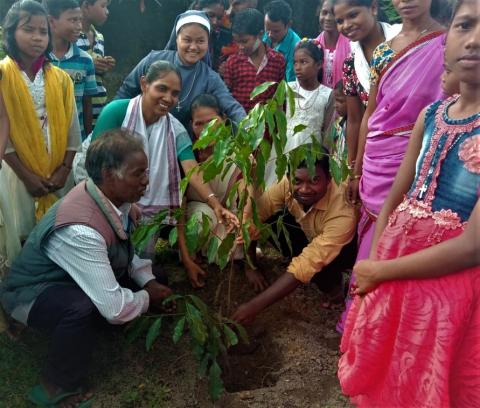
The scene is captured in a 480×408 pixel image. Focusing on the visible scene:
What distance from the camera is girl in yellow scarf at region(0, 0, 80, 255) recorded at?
103 inches

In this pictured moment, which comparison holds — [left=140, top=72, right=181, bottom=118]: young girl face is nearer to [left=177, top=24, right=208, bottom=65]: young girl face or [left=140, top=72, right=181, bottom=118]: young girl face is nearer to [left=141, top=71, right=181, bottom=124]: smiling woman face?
[left=141, top=71, right=181, bottom=124]: smiling woman face

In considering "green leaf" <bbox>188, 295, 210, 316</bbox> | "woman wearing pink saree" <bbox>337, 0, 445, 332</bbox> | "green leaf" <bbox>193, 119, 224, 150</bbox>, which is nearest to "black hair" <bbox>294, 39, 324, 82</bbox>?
"woman wearing pink saree" <bbox>337, 0, 445, 332</bbox>

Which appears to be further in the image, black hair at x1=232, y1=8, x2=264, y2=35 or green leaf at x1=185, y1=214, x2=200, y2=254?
black hair at x1=232, y1=8, x2=264, y2=35

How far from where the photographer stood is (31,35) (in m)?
2.60

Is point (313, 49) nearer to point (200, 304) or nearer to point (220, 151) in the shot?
point (220, 151)

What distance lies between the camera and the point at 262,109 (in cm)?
175

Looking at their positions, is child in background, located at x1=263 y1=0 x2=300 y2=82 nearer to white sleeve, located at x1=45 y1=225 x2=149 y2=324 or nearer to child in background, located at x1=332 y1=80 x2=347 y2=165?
child in background, located at x1=332 y1=80 x2=347 y2=165

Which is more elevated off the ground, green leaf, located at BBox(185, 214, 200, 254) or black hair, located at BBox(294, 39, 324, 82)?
black hair, located at BBox(294, 39, 324, 82)

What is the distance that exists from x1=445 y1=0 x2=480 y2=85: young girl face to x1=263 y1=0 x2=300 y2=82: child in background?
9.19ft

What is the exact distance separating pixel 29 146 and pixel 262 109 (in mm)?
1595

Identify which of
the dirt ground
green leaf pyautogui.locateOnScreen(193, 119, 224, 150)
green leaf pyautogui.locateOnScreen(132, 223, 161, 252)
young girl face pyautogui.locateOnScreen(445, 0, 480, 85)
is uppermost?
young girl face pyautogui.locateOnScreen(445, 0, 480, 85)

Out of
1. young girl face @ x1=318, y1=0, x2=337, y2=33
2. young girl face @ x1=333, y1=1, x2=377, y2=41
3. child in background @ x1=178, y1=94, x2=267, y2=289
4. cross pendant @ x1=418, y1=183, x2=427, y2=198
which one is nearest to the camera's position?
A: cross pendant @ x1=418, y1=183, x2=427, y2=198

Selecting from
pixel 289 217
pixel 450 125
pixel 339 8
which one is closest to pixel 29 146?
pixel 289 217

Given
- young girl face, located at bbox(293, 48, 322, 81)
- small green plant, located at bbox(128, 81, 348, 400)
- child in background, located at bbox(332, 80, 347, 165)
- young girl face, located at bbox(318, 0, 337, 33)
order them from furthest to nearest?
young girl face, located at bbox(318, 0, 337, 33) → young girl face, located at bbox(293, 48, 322, 81) → child in background, located at bbox(332, 80, 347, 165) → small green plant, located at bbox(128, 81, 348, 400)
